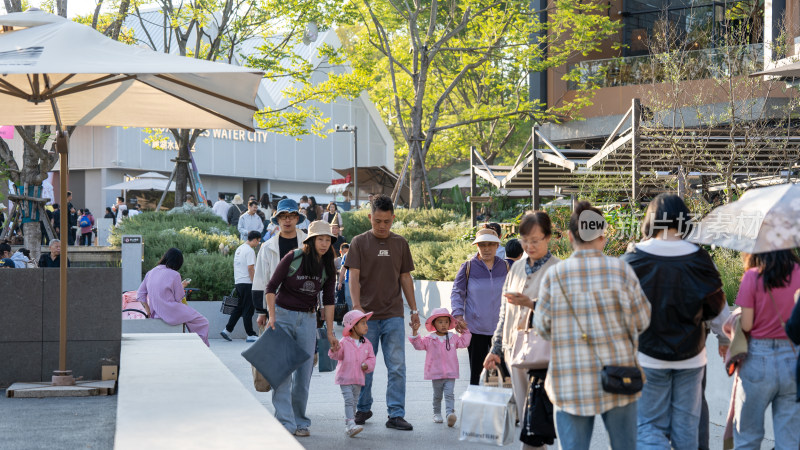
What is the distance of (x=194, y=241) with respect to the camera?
21.7 metres

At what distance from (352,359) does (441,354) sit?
812 mm

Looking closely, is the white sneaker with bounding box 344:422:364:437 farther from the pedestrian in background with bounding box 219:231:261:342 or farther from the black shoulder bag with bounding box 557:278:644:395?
the pedestrian in background with bounding box 219:231:261:342

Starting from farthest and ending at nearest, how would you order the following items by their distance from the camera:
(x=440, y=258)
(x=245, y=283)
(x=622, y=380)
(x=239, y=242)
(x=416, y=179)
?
(x=416, y=179) < (x=239, y=242) < (x=440, y=258) < (x=245, y=283) < (x=622, y=380)

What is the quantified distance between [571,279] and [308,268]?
367 cm

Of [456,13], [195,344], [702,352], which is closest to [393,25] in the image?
[456,13]

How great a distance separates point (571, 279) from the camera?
5.11 m

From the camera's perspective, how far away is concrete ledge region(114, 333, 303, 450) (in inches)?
174

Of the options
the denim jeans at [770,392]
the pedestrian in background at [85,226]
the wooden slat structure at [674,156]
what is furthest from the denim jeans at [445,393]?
the pedestrian in background at [85,226]

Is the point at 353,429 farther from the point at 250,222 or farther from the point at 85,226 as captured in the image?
the point at 85,226

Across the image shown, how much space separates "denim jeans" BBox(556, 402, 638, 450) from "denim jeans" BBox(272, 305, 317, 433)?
11.6 ft

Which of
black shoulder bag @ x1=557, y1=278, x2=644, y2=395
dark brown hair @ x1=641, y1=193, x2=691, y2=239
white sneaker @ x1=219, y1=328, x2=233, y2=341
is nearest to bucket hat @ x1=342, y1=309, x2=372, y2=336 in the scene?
dark brown hair @ x1=641, y1=193, x2=691, y2=239

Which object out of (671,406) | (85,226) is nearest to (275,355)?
(671,406)

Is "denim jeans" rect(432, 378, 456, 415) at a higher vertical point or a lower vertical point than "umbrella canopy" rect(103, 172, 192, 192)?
lower

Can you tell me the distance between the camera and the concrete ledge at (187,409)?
4414mm
